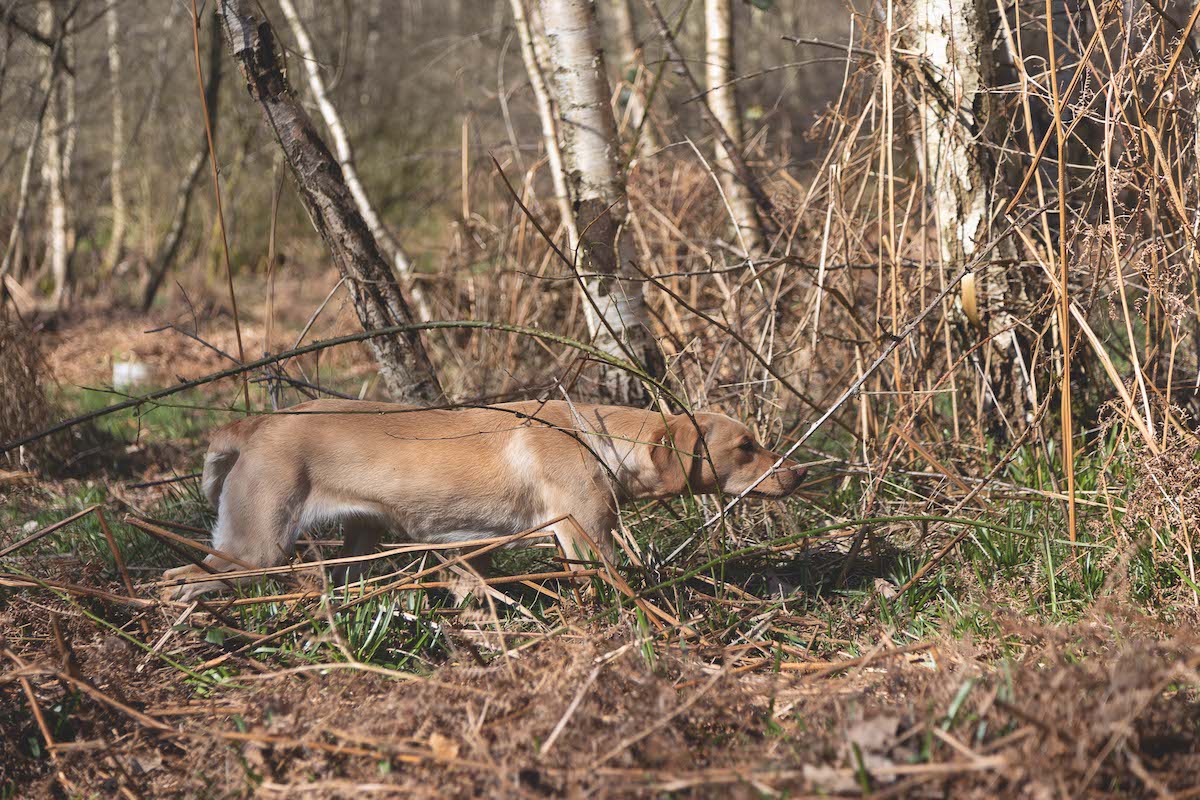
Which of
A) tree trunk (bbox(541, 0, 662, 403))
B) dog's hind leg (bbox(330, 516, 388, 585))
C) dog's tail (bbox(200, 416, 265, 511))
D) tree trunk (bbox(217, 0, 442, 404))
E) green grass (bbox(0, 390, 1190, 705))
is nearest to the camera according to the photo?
green grass (bbox(0, 390, 1190, 705))

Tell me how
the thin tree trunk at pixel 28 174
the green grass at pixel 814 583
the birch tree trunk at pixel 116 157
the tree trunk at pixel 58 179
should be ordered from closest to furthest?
the green grass at pixel 814 583
the thin tree trunk at pixel 28 174
the tree trunk at pixel 58 179
the birch tree trunk at pixel 116 157

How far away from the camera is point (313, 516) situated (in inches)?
141

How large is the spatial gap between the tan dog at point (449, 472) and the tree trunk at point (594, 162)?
796mm

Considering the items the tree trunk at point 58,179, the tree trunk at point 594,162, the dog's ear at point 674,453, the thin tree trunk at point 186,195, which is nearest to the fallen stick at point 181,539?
the dog's ear at point 674,453

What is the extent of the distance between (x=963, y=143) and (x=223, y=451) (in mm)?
3211

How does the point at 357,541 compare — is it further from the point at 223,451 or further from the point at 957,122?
the point at 957,122

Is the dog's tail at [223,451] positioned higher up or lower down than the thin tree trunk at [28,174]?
lower down

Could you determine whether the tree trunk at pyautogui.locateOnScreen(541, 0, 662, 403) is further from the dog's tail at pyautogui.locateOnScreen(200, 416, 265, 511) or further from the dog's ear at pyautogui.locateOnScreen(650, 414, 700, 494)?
the dog's tail at pyautogui.locateOnScreen(200, 416, 265, 511)

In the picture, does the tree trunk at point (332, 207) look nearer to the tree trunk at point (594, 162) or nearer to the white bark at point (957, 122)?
the tree trunk at point (594, 162)

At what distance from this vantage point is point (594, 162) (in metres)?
4.57

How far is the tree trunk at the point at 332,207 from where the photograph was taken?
14.2 feet

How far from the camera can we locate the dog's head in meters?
3.69

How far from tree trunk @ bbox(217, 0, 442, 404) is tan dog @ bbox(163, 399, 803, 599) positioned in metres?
0.80

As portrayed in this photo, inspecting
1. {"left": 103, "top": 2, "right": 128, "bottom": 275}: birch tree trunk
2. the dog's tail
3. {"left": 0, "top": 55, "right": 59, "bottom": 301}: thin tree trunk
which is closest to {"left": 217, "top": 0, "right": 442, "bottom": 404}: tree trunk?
the dog's tail
